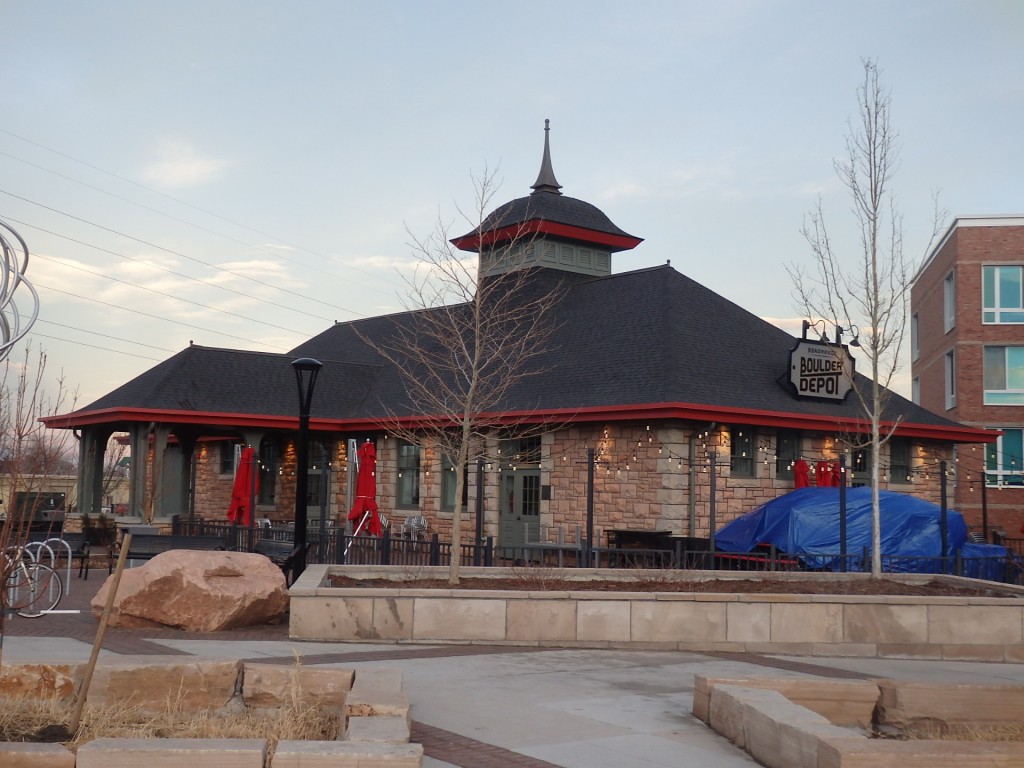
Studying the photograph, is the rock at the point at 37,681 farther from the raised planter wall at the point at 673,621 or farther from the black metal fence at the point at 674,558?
the black metal fence at the point at 674,558

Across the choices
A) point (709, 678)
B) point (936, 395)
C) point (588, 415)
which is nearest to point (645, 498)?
point (588, 415)

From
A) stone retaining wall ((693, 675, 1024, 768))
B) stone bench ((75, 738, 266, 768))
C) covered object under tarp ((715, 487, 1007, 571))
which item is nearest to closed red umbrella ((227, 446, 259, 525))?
covered object under tarp ((715, 487, 1007, 571))

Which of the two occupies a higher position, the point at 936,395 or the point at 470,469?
the point at 936,395

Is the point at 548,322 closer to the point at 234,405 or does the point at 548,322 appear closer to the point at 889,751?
the point at 234,405

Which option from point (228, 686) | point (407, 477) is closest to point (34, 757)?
point (228, 686)

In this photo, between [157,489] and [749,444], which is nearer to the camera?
[749,444]

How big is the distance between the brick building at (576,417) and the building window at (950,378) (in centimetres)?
1751

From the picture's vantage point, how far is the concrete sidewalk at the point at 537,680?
7.82 metres

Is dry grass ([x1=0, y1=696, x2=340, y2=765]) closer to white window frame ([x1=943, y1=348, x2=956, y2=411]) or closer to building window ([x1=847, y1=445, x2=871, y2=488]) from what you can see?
building window ([x1=847, y1=445, x2=871, y2=488])

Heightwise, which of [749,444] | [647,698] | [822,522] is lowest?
[647,698]

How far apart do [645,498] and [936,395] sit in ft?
99.0

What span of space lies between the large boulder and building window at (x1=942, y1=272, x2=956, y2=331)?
123 feet

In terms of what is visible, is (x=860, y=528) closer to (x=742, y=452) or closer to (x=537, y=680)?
(x=742, y=452)

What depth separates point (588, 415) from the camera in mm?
23781
